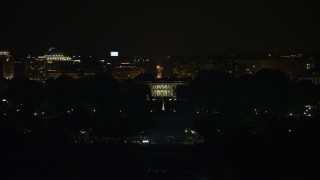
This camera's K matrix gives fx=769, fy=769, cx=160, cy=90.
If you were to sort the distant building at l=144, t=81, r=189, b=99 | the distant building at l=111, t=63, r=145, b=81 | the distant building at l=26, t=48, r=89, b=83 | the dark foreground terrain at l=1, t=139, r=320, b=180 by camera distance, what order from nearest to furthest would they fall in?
1. the dark foreground terrain at l=1, t=139, r=320, b=180
2. the distant building at l=144, t=81, r=189, b=99
3. the distant building at l=26, t=48, r=89, b=83
4. the distant building at l=111, t=63, r=145, b=81

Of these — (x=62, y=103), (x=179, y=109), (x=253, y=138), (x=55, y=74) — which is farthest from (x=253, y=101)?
(x=55, y=74)

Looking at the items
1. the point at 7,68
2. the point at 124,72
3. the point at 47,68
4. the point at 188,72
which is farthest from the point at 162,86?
the point at 47,68

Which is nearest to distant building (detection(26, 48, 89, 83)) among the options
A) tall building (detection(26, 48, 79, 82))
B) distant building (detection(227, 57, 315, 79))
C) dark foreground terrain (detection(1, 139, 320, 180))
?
tall building (detection(26, 48, 79, 82))

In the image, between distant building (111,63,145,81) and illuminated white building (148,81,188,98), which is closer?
illuminated white building (148,81,188,98)

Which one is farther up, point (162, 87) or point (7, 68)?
point (7, 68)

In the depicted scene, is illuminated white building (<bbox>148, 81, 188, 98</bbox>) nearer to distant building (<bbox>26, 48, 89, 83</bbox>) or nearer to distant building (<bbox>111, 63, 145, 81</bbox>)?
distant building (<bbox>26, 48, 89, 83</bbox>)

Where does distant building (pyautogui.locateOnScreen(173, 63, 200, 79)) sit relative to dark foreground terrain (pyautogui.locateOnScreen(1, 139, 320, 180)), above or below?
below

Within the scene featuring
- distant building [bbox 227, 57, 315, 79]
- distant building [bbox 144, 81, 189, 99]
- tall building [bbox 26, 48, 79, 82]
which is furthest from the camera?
distant building [bbox 227, 57, 315, 79]

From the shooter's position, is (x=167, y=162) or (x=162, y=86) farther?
(x=162, y=86)

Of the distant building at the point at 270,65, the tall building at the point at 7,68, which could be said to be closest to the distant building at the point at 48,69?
the tall building at the point at 7,68

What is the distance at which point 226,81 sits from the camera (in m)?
45.0

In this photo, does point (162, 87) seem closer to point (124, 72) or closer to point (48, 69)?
point (124, 72)

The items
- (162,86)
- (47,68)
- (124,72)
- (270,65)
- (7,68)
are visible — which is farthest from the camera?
(270,65)

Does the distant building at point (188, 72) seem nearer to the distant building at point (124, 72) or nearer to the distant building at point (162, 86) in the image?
the distant building at point (124, 72)
